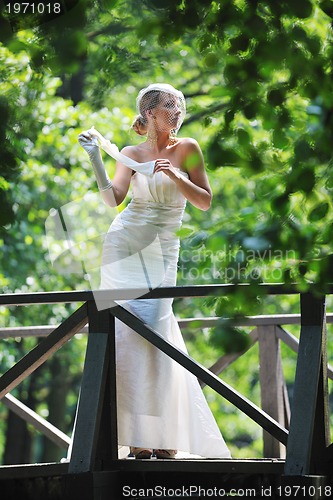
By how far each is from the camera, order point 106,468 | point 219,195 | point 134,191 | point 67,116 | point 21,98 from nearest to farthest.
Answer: point 106,468 → point 134,191 → point 21,98 → point 67,116 → point 219,195

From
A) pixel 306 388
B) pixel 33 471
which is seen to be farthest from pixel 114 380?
pixel 306 388

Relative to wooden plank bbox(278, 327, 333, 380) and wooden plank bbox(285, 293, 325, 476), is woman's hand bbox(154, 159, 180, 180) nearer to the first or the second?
wooden plank bbox(285, 293, 325, 476)

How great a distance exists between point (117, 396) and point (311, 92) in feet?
9.25

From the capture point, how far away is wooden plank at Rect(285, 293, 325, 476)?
4543mm

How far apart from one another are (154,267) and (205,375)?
0.77 metres

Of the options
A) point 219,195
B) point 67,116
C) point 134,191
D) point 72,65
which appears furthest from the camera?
point 219,195

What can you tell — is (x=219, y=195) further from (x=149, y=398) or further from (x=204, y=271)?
(x=204, y=271)

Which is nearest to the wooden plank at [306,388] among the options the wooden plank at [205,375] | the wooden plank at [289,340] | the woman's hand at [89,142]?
the wooden plank at [205,375]

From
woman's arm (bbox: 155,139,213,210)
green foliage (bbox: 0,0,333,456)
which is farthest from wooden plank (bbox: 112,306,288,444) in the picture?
green foliage (bbox: 0,0,333,456)

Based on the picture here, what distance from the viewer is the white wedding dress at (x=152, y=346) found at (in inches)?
206

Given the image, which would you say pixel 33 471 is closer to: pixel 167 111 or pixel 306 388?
pixel 306 388

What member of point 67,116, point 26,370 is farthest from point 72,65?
point 67,116

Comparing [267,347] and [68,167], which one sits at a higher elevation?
[68,167]

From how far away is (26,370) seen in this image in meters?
5.14
